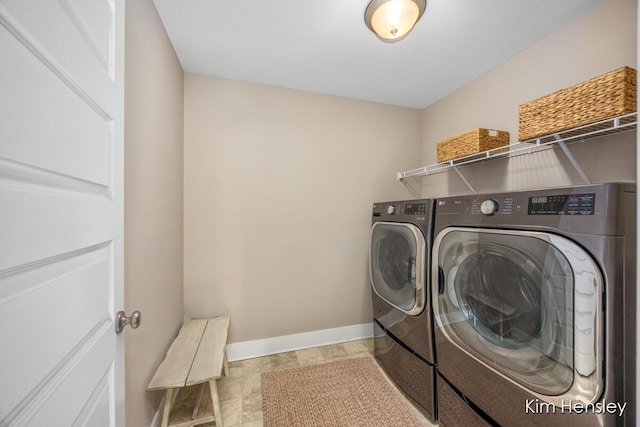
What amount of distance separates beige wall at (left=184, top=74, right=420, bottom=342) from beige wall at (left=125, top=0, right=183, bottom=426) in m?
0.28

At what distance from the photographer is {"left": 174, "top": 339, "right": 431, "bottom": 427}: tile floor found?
1486mm

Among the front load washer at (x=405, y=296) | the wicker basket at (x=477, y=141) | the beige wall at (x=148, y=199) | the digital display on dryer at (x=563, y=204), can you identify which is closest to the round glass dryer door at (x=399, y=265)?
the front load washer at (x=405, y=296)

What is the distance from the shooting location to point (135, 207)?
109cm

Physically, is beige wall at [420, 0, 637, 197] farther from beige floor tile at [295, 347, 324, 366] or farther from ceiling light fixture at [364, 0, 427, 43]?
beige floor tile at [295, 347, 324, 366]

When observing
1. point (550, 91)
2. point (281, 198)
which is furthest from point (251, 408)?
point (550, 91)

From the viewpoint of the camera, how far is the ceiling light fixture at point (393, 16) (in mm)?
1152

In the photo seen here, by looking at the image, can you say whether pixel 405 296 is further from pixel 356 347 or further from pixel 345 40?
pixel 345 40

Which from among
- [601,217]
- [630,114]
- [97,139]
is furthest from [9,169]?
[630,114]

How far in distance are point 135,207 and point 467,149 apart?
6.73 feet

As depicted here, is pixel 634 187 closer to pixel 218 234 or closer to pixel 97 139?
pixel 97 139

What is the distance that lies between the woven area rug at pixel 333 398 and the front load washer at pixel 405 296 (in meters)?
0.13

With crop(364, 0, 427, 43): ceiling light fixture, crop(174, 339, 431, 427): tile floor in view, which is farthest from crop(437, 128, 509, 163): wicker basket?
crop(174, 339, 431, 427): tile floor

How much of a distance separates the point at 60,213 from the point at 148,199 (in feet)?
2.62

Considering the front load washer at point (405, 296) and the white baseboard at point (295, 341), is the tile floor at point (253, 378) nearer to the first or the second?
the white baseboard at point (295, 341)
